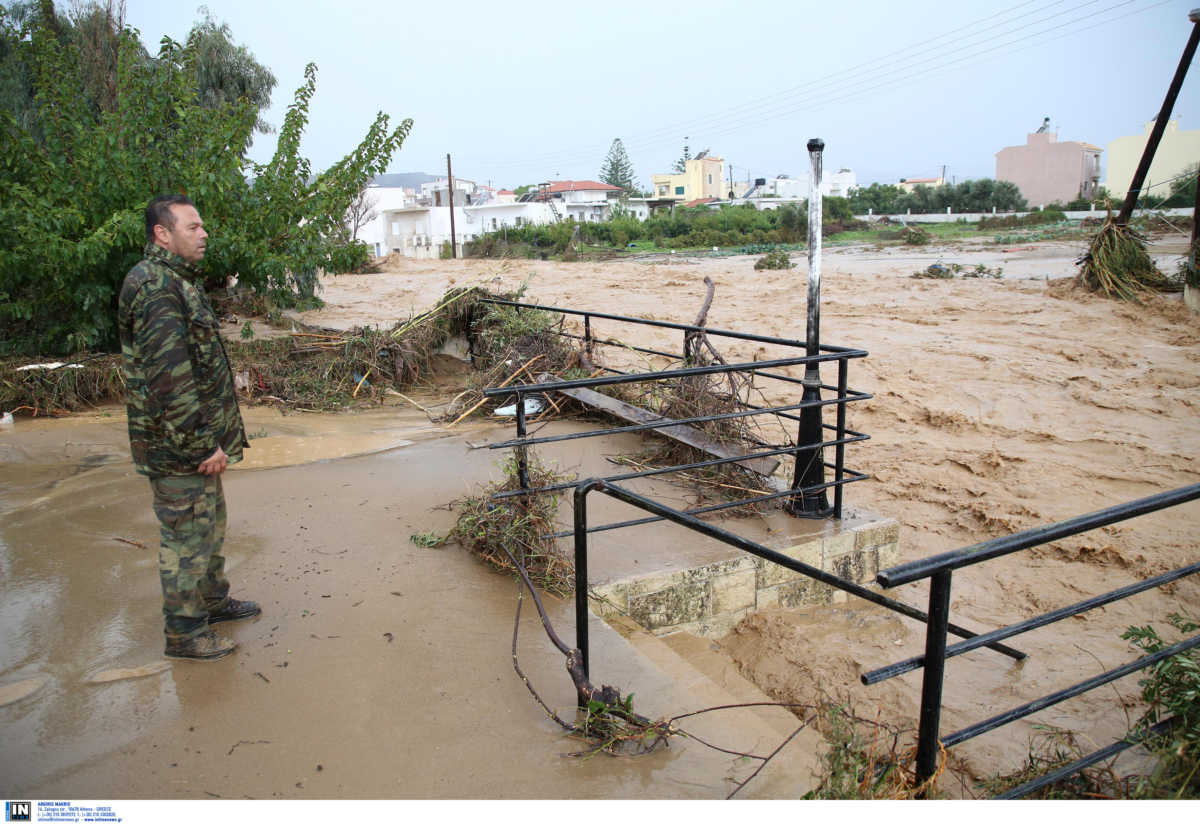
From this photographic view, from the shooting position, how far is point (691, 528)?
2.65 m

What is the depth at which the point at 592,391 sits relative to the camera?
25.7 ft

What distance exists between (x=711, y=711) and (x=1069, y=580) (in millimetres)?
4335

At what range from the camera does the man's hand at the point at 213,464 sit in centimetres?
330

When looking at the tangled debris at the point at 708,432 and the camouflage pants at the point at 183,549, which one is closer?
the camouflage pants at the point at 183,549

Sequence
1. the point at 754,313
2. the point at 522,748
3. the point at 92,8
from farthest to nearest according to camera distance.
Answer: the point at 754,313 → the point at 92,8 → the point at 522,748

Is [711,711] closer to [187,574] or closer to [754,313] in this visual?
[187,574]

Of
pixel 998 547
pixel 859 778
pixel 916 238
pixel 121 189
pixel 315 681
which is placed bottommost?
pixel 315 681

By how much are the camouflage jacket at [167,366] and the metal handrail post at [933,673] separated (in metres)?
2.88

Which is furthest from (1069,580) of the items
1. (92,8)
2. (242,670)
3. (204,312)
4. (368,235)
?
(368,235)

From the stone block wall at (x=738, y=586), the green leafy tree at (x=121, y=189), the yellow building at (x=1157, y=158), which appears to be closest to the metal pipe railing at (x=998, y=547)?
the stone block wall at (x=738, y=586)

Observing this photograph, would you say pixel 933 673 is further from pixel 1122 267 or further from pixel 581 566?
pixel 1122 267

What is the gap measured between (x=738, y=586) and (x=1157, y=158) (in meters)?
33.7

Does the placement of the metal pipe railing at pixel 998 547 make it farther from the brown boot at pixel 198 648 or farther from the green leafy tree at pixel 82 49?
the green leafy tree at pixel 82 49

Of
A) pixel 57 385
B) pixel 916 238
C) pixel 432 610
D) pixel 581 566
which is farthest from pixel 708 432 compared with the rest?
pixel 916 238
